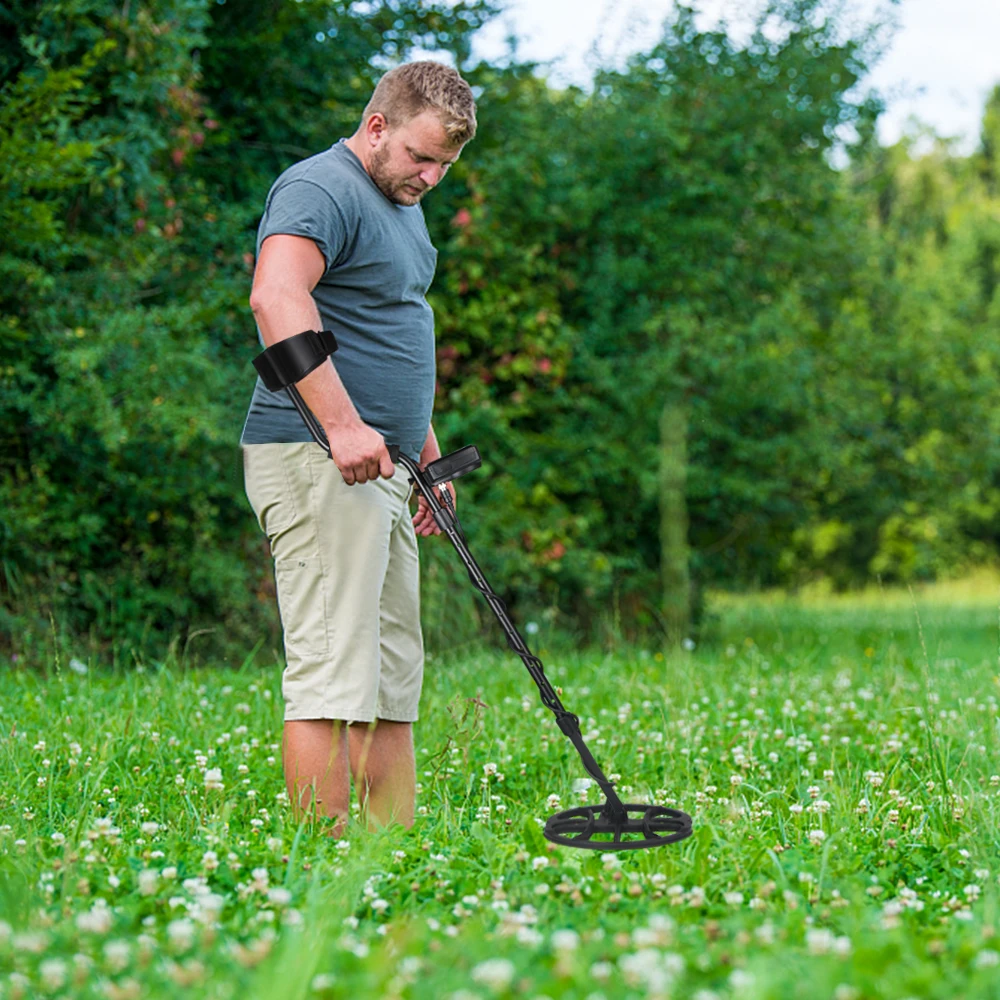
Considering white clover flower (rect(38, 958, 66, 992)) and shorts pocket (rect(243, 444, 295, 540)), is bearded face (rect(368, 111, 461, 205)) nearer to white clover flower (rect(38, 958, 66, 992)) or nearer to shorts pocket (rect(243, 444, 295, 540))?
shorts pocket (rect(243, 444, 295, 540))

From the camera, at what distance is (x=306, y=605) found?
9.60 ft

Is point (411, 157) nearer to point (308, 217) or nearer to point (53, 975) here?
point (308, 217)

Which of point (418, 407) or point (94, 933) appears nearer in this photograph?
point (94, 933)

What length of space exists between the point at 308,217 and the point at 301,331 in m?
0.27

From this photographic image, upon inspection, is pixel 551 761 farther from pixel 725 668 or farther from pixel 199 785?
pixel 725 668

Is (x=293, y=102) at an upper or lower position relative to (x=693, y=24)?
lower

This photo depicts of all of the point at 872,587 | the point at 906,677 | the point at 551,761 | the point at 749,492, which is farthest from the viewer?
the point at 872,587

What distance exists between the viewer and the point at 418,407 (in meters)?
3.13

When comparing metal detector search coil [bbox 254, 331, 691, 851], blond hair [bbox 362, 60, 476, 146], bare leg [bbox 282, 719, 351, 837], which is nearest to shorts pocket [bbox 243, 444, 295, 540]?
metal detector search coil [bbox 254, 331, 691, 851]

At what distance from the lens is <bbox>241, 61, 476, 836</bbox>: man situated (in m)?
2.87

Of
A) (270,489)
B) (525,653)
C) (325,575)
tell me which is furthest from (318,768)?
(270,489)

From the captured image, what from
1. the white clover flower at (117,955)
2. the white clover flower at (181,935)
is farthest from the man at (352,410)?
the white clover flower at (117,955)

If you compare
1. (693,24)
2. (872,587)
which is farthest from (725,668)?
(872,587)

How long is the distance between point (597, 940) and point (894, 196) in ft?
67.7
